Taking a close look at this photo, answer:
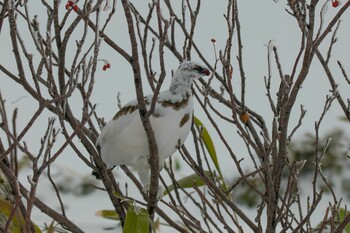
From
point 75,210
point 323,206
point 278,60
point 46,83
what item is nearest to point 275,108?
point 278,60

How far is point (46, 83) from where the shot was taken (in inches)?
66.3

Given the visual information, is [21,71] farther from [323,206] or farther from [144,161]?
[323,206]

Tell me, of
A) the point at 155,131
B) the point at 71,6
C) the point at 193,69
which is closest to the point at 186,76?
the point at 193,69

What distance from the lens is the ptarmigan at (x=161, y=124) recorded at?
5.54ft

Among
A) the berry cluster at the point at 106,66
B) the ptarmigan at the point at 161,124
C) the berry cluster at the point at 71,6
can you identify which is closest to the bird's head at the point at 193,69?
the ptarmigan at the point at 161,124

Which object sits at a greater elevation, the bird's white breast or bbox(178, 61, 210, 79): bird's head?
bbox(178, 61, 210, 79): bird's head

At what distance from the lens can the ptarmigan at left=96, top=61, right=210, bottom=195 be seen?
5.54 feet

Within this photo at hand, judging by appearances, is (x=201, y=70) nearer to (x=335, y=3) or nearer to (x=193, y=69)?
(x=193, y=69)

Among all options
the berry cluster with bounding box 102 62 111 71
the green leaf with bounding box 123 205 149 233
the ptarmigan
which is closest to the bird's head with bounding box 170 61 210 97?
the ptarmigan

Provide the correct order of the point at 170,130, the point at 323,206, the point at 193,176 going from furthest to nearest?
the point at 323,206 < the point at 193,176 < the point at 170,130

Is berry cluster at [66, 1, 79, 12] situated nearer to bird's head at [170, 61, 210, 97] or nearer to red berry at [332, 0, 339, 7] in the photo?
bird's head at [170, 61, 210, 97]

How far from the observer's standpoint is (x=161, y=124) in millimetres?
1684

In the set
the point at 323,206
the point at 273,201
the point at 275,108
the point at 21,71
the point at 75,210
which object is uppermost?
the point at 75,210

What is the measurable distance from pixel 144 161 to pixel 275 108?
35cm
